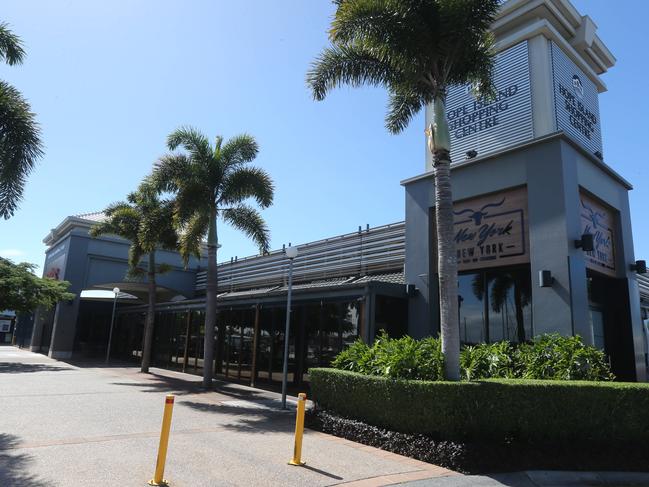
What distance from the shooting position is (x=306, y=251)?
2166cm

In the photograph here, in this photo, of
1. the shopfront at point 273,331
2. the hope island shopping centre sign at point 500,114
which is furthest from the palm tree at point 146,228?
the hope island shopping centre sign at point 500,114

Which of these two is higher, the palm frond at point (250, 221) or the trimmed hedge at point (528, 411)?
the palm frond at point (250, 221)

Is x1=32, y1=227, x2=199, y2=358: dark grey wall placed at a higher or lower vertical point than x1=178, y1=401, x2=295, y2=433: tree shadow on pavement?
higher

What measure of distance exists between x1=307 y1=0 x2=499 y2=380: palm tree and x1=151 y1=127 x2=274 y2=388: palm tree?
6540 mm

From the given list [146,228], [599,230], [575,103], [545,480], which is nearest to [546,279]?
[599,230]

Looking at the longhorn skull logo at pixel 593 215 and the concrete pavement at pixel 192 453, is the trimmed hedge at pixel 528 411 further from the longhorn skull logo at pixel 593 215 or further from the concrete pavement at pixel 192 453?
the longhorn skull logo at pixel 593 215

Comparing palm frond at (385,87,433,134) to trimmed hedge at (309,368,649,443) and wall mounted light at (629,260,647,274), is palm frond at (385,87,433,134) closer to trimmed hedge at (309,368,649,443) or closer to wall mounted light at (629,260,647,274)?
trimmed hedge at (309,368,649,443)

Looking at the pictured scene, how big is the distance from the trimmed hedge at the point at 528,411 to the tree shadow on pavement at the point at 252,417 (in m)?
3.06

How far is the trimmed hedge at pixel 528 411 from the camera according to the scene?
732 cm

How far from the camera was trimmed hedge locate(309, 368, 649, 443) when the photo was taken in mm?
7316

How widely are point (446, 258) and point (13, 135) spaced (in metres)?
8.78

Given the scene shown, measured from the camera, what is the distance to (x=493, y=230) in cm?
1341

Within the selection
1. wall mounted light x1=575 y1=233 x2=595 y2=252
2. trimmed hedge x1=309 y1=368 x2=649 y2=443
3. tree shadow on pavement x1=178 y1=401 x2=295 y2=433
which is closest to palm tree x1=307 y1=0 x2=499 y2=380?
trimmed hedge x1=309 y1=368 x2=649 y2=443

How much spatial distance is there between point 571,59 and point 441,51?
28.4ft
